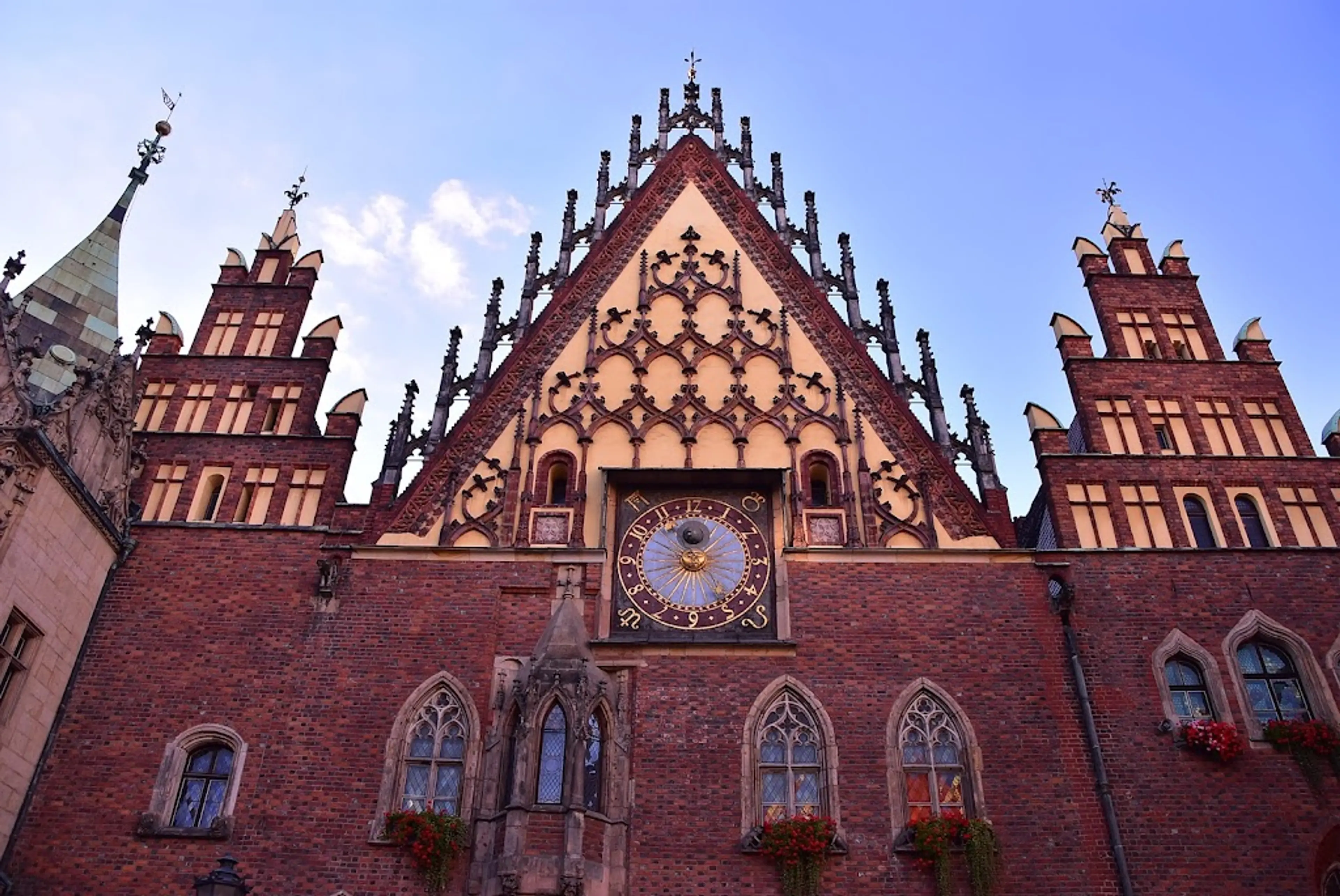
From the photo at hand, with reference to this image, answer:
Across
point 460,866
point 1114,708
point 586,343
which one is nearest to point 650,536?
point 586,343

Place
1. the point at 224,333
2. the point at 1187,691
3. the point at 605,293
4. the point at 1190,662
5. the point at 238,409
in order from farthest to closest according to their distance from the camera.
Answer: the point at 605,293
the point at 224,333
the point at 238,409
the point at 1190,662
the point at 1187,691

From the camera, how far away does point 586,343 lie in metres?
17.4

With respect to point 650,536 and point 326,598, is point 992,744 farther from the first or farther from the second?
point 326,598

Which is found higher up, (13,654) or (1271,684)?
(1271,684)

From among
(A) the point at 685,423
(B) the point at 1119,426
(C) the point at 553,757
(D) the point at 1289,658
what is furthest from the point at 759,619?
(D) the point at 1289,658

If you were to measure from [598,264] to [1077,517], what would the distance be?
8488 mm

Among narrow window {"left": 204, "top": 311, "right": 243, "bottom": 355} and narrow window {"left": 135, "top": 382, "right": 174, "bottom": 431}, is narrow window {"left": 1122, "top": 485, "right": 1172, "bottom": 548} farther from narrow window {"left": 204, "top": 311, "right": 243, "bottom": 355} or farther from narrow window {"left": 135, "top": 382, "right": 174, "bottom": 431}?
narrow window {"left": 135, "top": 382, "right": 174, "bottom": 431}

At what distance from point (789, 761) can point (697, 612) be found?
7.52 ft

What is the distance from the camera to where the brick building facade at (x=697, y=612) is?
1266 centimetres

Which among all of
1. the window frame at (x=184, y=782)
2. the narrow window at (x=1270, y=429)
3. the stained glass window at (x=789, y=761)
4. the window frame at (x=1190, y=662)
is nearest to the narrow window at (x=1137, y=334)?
the narrow window at (x=1270, y=429)

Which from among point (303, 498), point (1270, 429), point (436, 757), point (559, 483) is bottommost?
point (436, 757)

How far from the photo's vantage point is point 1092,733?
43.8 ft

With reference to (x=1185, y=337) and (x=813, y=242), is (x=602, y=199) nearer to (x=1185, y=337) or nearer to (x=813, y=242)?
(x=813, y=242)

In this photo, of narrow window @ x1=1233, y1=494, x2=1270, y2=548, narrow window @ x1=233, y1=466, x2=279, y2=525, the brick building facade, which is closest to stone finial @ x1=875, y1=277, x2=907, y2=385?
the brick building facade
